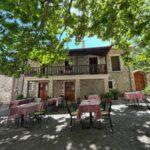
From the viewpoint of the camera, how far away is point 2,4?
5469mm

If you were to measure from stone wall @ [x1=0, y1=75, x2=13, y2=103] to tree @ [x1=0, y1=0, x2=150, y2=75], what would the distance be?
12.3 metres

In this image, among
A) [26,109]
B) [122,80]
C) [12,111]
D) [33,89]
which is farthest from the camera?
[122,80]

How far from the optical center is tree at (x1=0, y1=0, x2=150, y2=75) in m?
6.54

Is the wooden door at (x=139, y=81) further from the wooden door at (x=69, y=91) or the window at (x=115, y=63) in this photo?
the wooden door at (x=69, y=91)

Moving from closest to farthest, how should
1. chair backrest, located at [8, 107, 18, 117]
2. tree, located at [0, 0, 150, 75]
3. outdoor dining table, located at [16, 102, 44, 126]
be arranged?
tree, located at [0, 0, 150, 75]
chair backrest, located at [8, 107, 18, 117]
outdoor dining table, located at [16, 102, 44, 126]

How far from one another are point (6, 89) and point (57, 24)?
15261 mm

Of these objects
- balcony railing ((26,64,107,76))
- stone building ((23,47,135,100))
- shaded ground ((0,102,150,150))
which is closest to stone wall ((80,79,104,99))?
stone building ((23,47,135,100))

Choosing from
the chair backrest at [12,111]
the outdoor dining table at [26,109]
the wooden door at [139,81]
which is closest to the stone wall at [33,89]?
the outdoor dining table at [26,109]

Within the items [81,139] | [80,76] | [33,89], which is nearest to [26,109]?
[81,139]

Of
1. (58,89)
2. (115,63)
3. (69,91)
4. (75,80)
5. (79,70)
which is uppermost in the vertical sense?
(115,63)

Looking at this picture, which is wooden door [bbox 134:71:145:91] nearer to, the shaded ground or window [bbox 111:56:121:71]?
window [bbox 111:56:121:71]

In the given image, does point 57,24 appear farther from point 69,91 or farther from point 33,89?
point 33,89

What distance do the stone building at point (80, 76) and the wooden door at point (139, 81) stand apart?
1.14 meters

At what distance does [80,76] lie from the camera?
15609 mm
